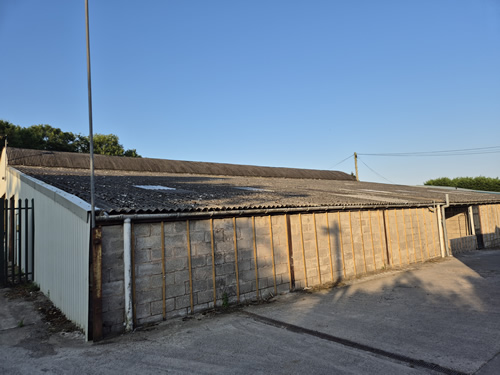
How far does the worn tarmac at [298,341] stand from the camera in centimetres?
421

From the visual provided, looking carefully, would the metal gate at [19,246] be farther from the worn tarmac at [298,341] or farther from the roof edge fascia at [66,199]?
the worn tarmac at [298,341]

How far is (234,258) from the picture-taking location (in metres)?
7.37

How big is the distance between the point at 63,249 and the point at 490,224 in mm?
20352

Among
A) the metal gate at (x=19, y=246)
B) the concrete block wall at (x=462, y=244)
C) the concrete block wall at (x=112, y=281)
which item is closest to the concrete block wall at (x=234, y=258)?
the concrete block wall at (x=112, y=281)

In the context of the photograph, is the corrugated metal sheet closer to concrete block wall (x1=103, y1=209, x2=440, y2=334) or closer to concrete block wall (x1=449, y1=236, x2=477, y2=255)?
concrete block wall (x1=103, y1=209, x2=440, y2=334)

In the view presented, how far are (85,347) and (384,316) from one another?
5.34m

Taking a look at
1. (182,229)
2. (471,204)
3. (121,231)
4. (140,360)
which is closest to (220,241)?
(182,229)

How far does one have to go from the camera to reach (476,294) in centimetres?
751

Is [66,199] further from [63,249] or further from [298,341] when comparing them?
[298,341]

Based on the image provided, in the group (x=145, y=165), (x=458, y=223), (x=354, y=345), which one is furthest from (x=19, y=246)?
(x=458, y=223)

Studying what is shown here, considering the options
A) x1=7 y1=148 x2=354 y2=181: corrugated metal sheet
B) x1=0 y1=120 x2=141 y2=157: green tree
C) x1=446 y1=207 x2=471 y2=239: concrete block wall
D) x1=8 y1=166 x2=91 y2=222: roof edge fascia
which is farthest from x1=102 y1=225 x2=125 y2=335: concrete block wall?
x1=0 y1=120 x2=141 y2=157: green tree

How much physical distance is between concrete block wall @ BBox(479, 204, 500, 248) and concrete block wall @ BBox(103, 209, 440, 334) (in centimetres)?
913

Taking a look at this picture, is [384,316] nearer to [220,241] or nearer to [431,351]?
[431,351]

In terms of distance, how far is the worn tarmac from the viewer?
421 cm
